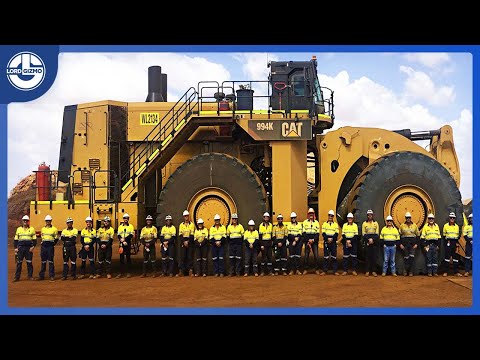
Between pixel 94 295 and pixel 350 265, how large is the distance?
20.8 ft

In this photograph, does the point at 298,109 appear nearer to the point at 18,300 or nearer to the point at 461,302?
the point at 461,302

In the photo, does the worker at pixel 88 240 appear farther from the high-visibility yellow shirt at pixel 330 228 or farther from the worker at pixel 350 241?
the worker at pixel 350 241

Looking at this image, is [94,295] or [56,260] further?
[56,260]

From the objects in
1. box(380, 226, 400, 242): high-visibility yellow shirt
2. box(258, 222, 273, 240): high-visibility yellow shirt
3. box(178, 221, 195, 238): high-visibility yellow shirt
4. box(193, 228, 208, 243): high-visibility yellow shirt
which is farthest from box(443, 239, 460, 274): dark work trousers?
box(178, 221, 195, 238): high-visibility yellow shirt

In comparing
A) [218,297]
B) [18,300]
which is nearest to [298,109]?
[218,297]

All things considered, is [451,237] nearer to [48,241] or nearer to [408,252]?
[408,252]

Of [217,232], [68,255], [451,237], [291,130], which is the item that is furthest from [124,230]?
[451,237]

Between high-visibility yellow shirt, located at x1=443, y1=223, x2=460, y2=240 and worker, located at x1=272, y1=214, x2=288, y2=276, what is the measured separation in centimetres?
364

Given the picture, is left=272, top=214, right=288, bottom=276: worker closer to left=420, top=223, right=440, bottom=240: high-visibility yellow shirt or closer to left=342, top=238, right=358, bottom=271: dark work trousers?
left=342, top=238, right=358, bottom=271: dark work trousers

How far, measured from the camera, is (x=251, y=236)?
11.7 meters

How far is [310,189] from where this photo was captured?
14.0 metres

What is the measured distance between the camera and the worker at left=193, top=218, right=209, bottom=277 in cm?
1170

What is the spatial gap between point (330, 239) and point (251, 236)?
1.87 metres

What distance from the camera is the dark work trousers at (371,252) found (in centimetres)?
1175
